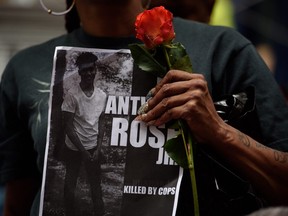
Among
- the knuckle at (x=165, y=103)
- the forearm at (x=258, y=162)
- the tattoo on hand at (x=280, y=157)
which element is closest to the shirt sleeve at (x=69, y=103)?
the knuckle at (x=165, y=103)

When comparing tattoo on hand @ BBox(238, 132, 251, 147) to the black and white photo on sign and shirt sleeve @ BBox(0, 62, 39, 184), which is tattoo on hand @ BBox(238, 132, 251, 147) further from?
shirt sleeve @ BBox(0, 62, 39, 184)

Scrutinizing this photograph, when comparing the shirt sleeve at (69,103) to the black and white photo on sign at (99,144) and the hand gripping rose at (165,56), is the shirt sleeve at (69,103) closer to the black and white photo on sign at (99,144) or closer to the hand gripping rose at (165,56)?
the black and white photo on sign at (99,144)

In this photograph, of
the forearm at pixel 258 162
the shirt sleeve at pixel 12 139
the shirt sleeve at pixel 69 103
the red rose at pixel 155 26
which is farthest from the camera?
the shirt sleeve at pixel 12 139

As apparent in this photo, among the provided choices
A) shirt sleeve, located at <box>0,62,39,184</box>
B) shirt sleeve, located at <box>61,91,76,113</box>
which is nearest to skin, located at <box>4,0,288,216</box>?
shirt sleeve, located at <box>61,91,76,113</box>

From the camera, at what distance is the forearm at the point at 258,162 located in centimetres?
229

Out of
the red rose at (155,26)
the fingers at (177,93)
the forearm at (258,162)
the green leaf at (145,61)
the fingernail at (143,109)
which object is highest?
the red rose at (155,26)

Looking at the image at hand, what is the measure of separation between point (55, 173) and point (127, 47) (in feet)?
1.32

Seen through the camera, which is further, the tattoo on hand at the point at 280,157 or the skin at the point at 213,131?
the tattoo on hand at the point at 280,157

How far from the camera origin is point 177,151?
2244 millimetres

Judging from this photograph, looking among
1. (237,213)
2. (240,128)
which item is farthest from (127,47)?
(237,213)

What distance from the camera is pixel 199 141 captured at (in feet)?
7.48

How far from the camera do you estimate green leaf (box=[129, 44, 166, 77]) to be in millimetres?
2273

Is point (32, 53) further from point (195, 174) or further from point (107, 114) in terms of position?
point (195, 174)

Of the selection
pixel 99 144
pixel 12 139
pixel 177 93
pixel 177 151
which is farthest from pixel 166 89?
pixel 12 139
